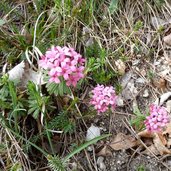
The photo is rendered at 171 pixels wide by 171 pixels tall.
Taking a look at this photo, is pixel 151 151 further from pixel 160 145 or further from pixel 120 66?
pixel 120 66

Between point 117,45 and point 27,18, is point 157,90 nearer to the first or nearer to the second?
point 117,45

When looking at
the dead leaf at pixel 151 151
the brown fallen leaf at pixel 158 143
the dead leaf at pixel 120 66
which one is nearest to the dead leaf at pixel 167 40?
the dead leaf at pixel 120 66

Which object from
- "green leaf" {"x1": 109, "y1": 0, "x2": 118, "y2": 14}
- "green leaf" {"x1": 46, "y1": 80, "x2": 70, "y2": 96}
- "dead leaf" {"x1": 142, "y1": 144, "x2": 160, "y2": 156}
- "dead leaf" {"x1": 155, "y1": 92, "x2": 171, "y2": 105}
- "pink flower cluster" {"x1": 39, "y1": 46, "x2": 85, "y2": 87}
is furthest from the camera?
"green leaf" {"x1": 109, "y1": 0, "x2": 118, "y2": 14}

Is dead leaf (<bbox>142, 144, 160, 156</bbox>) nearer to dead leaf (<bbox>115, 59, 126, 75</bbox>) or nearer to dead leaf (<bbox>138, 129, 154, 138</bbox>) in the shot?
dead leaf (<bbox>138, 129, 154, 138</bbox>)

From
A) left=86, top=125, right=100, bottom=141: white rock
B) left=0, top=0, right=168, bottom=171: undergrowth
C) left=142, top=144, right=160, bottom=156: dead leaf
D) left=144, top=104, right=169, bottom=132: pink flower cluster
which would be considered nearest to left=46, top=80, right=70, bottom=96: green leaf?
left=0, top=0, right=168, bottom=171: undergrowth

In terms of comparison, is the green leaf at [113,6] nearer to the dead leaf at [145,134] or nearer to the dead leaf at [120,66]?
the dead leaf at [120,66]

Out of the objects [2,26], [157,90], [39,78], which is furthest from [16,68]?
[157,90]

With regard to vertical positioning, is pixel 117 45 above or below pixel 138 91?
above
